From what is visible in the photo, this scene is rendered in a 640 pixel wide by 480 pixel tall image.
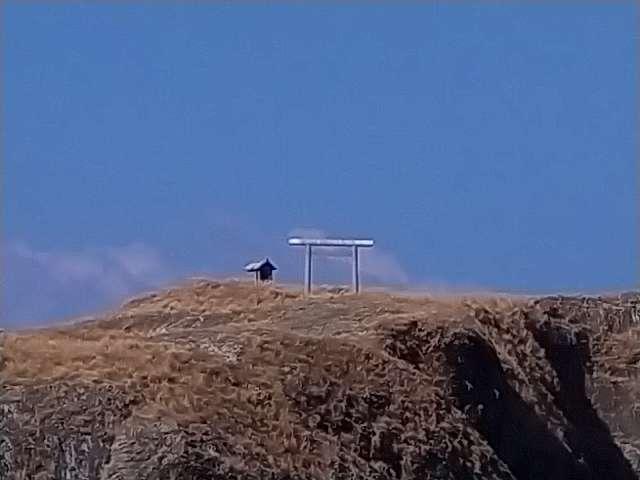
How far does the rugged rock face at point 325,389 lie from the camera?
2517 centimetres

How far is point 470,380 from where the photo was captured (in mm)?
32406

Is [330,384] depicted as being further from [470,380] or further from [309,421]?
[470,380]

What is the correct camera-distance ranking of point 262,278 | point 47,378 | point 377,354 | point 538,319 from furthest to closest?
point 262,278, point 538,319, point 377,354, point 47,378

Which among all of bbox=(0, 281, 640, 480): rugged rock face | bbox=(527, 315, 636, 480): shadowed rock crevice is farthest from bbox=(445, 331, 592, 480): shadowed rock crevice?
bbox=(527, 315, 636, 480): shadowed rock crevice

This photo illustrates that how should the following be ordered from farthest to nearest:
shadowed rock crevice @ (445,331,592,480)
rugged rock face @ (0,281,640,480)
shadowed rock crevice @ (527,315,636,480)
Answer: shadowed rock crevice @ (527,315,636,480)
shadowed rock crevice @ (445,331,592,480)
rugged rock face @ (0,281,640,480)

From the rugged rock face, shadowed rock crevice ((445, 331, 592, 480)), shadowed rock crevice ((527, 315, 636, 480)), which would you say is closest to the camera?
the rugged rock face

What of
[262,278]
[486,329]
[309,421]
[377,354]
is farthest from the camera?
[262,278]

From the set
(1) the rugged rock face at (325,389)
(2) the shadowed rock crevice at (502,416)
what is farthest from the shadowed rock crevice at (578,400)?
(2) the shadowed rock crevice at (502,416)

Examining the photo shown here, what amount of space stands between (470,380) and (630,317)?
8648 millimetres

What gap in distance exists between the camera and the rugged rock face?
25.2 metres

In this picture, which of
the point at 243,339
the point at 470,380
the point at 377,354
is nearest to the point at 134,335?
the point at 243,339

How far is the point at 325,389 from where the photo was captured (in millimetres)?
28859

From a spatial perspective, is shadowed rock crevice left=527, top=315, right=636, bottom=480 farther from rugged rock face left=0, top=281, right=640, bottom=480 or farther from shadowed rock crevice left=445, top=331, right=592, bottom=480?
shadowed rock crevice left=445, top=331, right=592, bottom=480

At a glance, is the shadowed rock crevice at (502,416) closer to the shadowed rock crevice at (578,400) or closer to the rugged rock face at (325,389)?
the rugged rock face at (325,389)
